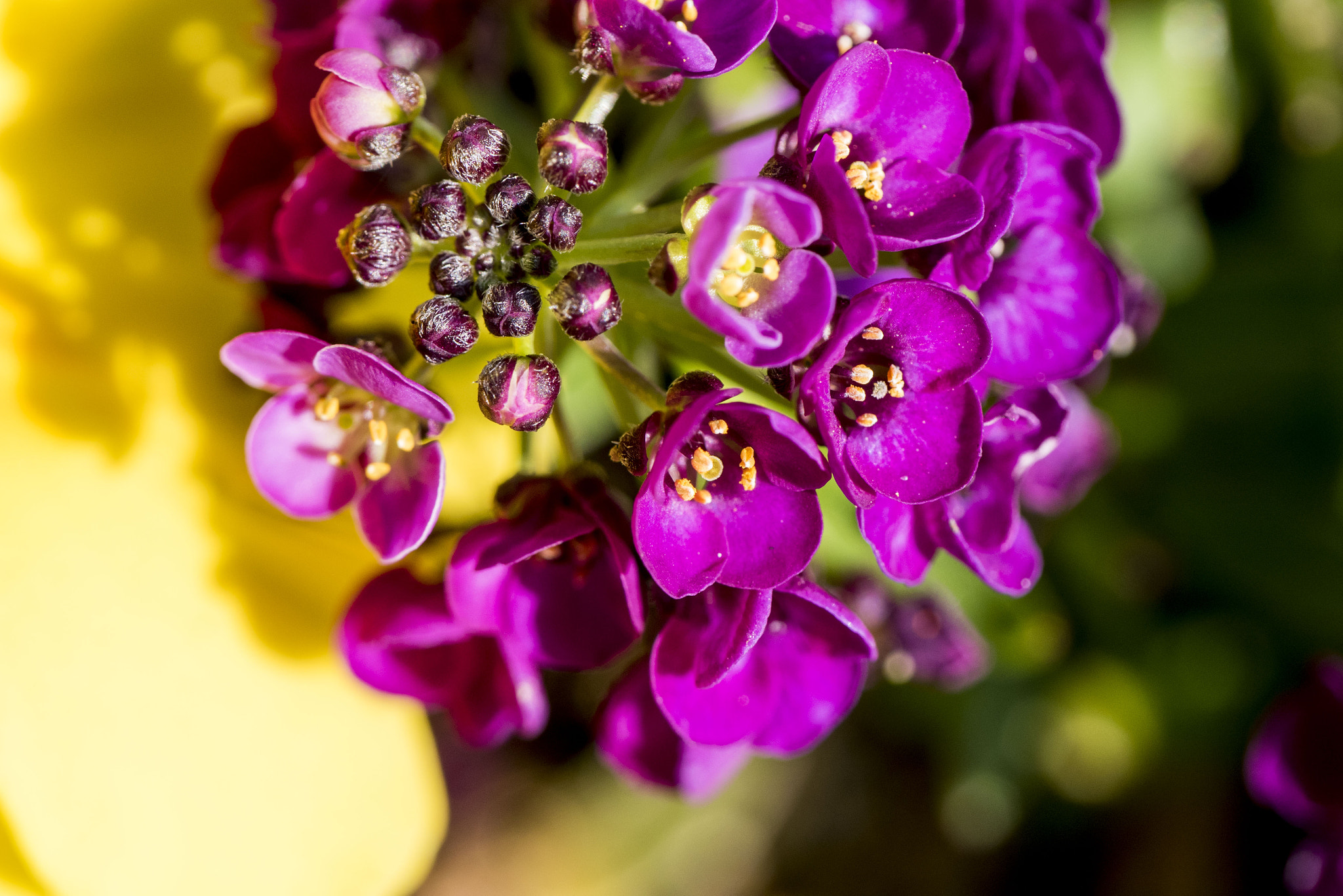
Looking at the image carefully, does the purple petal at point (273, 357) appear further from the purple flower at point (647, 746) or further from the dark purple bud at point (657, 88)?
the purple flower at point (647, 746)

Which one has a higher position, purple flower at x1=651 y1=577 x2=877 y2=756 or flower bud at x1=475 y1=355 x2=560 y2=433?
flower bud at x1=475 y1=355 x2=560 y2=433

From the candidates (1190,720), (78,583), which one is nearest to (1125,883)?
(1190,720)

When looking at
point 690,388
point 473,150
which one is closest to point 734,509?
→ point 690,388

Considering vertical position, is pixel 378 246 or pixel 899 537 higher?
pixel 378 246

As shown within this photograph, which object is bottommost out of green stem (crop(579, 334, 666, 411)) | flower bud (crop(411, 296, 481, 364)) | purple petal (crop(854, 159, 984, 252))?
green stem (crop(579, 334, 666, 411))

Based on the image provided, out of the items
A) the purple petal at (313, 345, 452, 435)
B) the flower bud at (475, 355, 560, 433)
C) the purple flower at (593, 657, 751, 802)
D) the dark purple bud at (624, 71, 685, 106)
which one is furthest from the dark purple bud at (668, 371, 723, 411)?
the purple flower at (593, 657, 751, 802)

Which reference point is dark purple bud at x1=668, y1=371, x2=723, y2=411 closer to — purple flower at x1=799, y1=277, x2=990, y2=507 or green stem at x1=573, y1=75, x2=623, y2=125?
purple flower at x1=799, y1=277, x2=990, y2=507

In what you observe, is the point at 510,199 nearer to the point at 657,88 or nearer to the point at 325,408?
the point at 657,88

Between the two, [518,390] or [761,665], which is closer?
[518,390]
